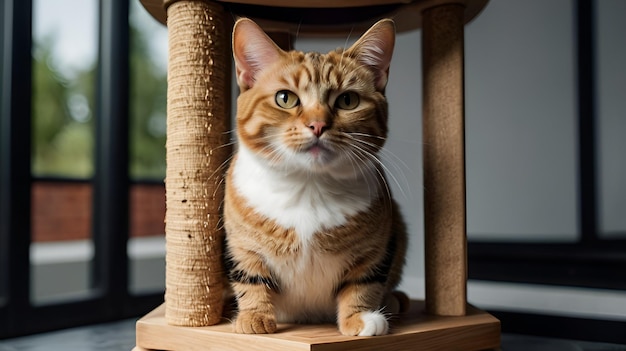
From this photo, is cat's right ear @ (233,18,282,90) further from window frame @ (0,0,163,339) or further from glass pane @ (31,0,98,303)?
glass pane @ (31,0,98,303)

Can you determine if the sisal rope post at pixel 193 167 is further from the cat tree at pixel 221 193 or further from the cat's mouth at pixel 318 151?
the cat's mouth at pixel 318 151

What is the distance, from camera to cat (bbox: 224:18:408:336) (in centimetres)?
116

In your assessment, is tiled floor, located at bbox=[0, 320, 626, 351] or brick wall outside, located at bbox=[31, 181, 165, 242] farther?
brick wall outside, located at bbox=[31, 181, 165, 242]

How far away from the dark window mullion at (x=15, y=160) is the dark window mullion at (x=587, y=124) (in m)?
1.78

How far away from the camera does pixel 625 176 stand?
75.8 inches

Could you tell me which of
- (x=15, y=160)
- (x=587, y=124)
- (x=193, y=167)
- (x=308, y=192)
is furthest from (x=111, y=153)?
(x=587, y=124)

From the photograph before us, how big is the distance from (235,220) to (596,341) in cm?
116

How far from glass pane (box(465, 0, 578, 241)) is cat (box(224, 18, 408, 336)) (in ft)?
3.36

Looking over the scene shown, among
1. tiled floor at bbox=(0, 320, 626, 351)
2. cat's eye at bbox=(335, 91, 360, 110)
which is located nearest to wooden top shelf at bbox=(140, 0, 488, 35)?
cat's eye at bbox=(335, 91, 360, 110)

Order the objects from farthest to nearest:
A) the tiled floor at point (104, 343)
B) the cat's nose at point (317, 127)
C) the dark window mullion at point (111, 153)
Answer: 1. the dark window mullion at point (111, 153)
2. the tiled floor at point (104, 343)
3. the cat's nose at point (317, 127)

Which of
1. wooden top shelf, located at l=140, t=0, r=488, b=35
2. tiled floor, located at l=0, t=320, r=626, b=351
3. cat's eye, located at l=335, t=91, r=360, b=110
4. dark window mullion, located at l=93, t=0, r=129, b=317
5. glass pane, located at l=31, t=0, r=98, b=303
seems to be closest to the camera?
cat's eye, located at l=335, t=91, r=360, b=110

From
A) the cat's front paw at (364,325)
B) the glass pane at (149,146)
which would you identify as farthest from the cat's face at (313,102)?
the glass pane at (149,146)

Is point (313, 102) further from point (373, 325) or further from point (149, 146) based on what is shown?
point (149, 146)

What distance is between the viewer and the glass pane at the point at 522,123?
2.06 meters
